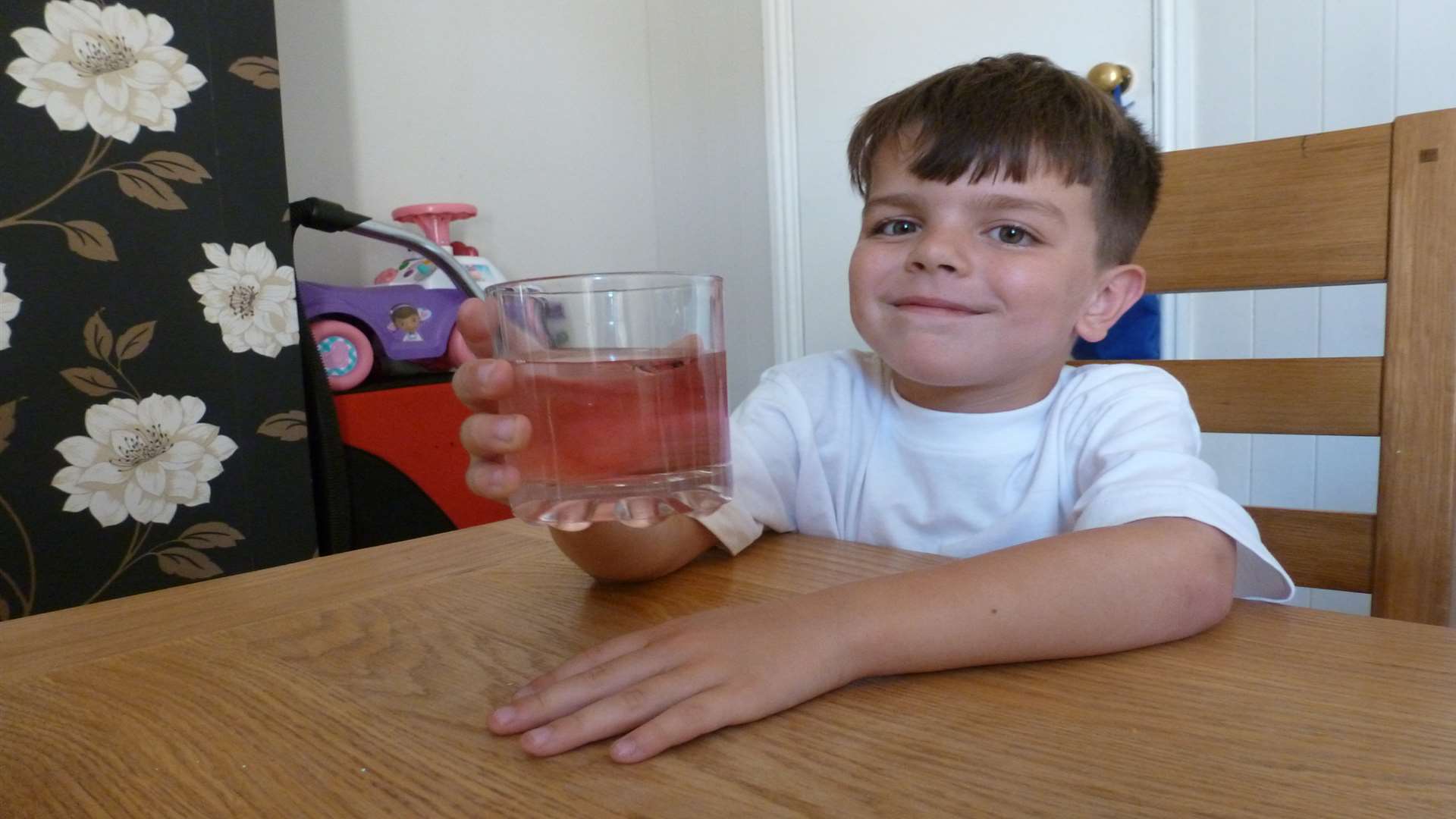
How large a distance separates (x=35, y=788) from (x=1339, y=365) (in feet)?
3.16

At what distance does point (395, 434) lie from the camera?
1.75m

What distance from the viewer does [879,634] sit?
458mm

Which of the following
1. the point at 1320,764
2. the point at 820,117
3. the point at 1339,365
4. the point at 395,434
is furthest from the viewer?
the point at 820,117

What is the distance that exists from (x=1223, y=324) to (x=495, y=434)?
1.75 metres

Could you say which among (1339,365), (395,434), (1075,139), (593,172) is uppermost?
(593,172)

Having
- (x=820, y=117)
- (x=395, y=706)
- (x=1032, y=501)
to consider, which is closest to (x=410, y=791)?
(x=395, y=706)

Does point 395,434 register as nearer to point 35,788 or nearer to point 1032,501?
point 1032,501

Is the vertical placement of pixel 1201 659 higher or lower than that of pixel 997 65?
lower

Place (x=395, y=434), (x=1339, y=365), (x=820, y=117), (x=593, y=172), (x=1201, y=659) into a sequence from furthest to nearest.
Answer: (x=593, y=172) < (x=820, y=117) < (x=395, y=434) < (x=1339, y=365) < (x=1201, y=659)

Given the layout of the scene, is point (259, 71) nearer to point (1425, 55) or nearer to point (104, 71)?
point (104, 71)

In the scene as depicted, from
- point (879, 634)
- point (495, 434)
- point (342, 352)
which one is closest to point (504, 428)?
point (495, 434)

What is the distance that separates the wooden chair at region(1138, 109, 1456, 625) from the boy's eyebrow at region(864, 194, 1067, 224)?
0.67ft

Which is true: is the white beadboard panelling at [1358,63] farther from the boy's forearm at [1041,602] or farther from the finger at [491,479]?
the finger at [491,479]

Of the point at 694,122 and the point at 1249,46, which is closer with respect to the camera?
the point at 1249,46
